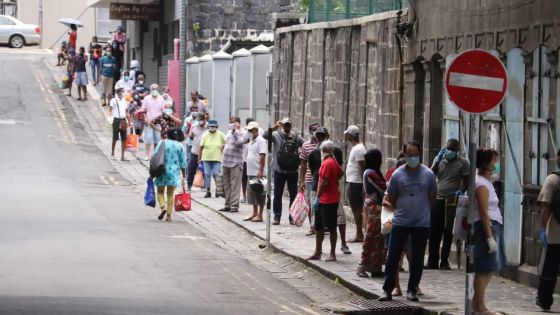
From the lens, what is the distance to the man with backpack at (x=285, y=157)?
24.1m

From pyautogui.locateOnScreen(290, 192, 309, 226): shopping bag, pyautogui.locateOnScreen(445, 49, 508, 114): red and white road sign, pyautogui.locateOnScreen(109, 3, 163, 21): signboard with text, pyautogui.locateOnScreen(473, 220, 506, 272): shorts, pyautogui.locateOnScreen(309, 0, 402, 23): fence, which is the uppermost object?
pyautogui.locateOnScreen(109, 3, 163, 21): signboard with text

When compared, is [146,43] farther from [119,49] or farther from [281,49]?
[281,49]

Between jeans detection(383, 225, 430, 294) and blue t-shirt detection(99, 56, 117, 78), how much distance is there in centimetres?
3053

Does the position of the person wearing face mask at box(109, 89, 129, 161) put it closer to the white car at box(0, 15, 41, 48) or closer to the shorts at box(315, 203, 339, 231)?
the shorts at box(315, 203, 339, 231)

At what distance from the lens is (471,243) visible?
1385 cm

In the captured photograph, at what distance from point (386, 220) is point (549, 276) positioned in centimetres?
198

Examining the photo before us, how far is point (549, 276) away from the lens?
14.9 metres

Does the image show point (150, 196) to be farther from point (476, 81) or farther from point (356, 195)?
point (476, 81)

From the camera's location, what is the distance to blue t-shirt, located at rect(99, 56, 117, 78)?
45469 mm

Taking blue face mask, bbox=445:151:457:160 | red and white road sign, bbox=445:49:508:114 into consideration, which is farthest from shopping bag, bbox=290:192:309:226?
red and white road sign, bbox=445:49:508:114

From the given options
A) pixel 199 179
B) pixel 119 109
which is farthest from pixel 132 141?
pixel 199 179

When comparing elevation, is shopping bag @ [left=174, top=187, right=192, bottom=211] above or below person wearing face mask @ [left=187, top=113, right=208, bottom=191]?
below

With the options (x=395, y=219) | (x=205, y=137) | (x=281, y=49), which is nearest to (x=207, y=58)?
(x=281, y=49)

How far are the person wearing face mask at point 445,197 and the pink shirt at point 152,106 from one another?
17572 mm
